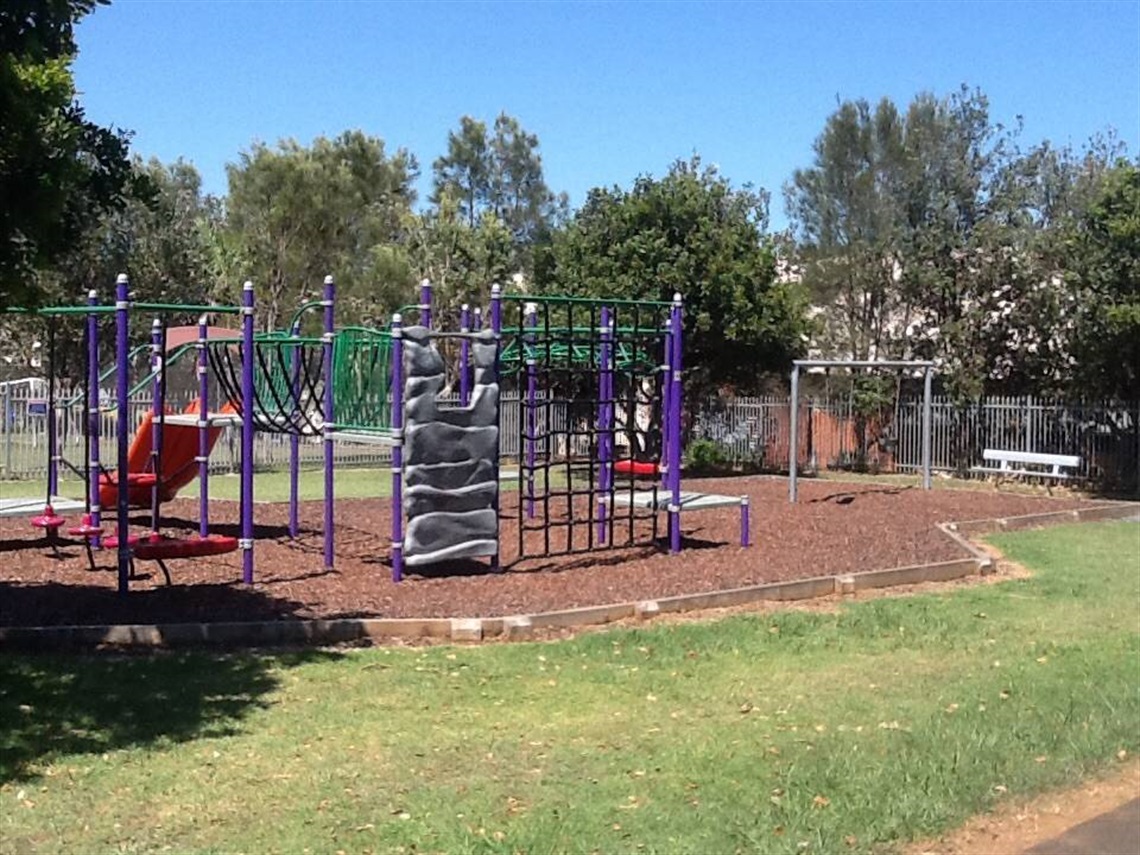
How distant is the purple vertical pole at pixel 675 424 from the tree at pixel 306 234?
26.8 metres

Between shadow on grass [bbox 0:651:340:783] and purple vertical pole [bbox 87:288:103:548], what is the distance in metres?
3.50

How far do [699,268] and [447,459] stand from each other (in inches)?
609

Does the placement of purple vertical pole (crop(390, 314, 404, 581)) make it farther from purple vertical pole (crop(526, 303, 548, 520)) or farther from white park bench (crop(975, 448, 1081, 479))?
white park bench (crop(975, 448, 1081, 479))

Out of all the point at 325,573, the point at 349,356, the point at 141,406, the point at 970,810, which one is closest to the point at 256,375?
the point at 349,356

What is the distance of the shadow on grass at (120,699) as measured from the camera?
6406 mm

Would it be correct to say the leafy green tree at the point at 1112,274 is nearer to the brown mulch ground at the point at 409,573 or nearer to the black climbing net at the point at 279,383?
the brown mulch ground at the point at 409,573

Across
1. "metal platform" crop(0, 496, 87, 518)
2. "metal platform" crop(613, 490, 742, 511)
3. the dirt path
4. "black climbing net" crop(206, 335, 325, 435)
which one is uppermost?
"black climbing net" crop(206, 335, 325, 435)

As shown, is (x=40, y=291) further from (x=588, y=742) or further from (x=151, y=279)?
(x=151, y=279)

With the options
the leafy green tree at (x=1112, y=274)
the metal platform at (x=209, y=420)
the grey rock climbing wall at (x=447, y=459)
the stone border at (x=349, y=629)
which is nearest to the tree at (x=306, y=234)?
the leafy green tree at (x=1112, y=274)

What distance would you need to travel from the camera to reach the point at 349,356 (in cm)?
1275

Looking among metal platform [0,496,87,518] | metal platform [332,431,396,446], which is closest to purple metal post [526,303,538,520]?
metal platform [332,431,396,446]

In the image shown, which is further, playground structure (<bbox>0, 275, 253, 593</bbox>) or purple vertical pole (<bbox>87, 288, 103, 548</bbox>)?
purple vertical pole (<bbox>87, 288, 103, 548</bbox>)

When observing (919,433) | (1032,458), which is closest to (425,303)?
(1032,458)

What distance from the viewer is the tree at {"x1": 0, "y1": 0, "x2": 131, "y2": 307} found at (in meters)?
6.36
